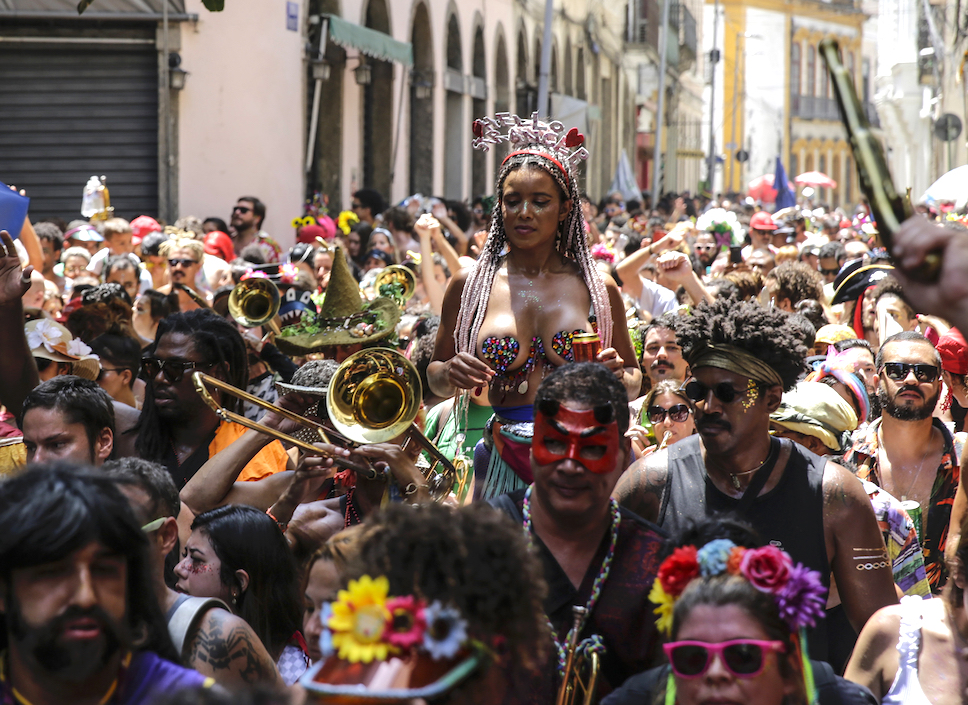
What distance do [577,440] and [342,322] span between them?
3.64 m

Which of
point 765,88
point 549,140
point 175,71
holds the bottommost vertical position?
point 549,140

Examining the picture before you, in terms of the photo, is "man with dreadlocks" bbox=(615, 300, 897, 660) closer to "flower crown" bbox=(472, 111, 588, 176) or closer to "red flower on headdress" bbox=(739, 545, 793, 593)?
"red flower on headdress" bbox=(739, 545, 793, 593)

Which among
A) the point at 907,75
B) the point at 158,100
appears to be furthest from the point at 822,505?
the point at 907,75

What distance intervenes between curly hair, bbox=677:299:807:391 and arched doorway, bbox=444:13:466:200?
21830mm

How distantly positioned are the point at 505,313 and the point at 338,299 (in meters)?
2.33

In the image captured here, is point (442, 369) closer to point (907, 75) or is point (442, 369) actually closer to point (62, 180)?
point (62, 180)

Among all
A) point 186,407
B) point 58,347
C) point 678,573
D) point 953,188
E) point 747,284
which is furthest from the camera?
point 953,188

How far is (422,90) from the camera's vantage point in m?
23.6

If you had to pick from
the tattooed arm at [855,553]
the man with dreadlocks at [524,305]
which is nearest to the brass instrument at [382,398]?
the man with dreadlocks at [524,305]

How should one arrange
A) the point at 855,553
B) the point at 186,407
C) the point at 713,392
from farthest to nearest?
the point at 186,407, the point at 713,392, the point at 855,553

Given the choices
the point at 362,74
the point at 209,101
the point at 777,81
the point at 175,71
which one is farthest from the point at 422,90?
the point at 777,81

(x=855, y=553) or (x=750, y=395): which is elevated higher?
(x=750, y=395)

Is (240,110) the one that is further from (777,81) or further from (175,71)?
(777,81)

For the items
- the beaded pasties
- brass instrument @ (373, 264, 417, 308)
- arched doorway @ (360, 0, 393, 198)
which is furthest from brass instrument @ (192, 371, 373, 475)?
arched doorway @ (360, 0, 393, 198)
